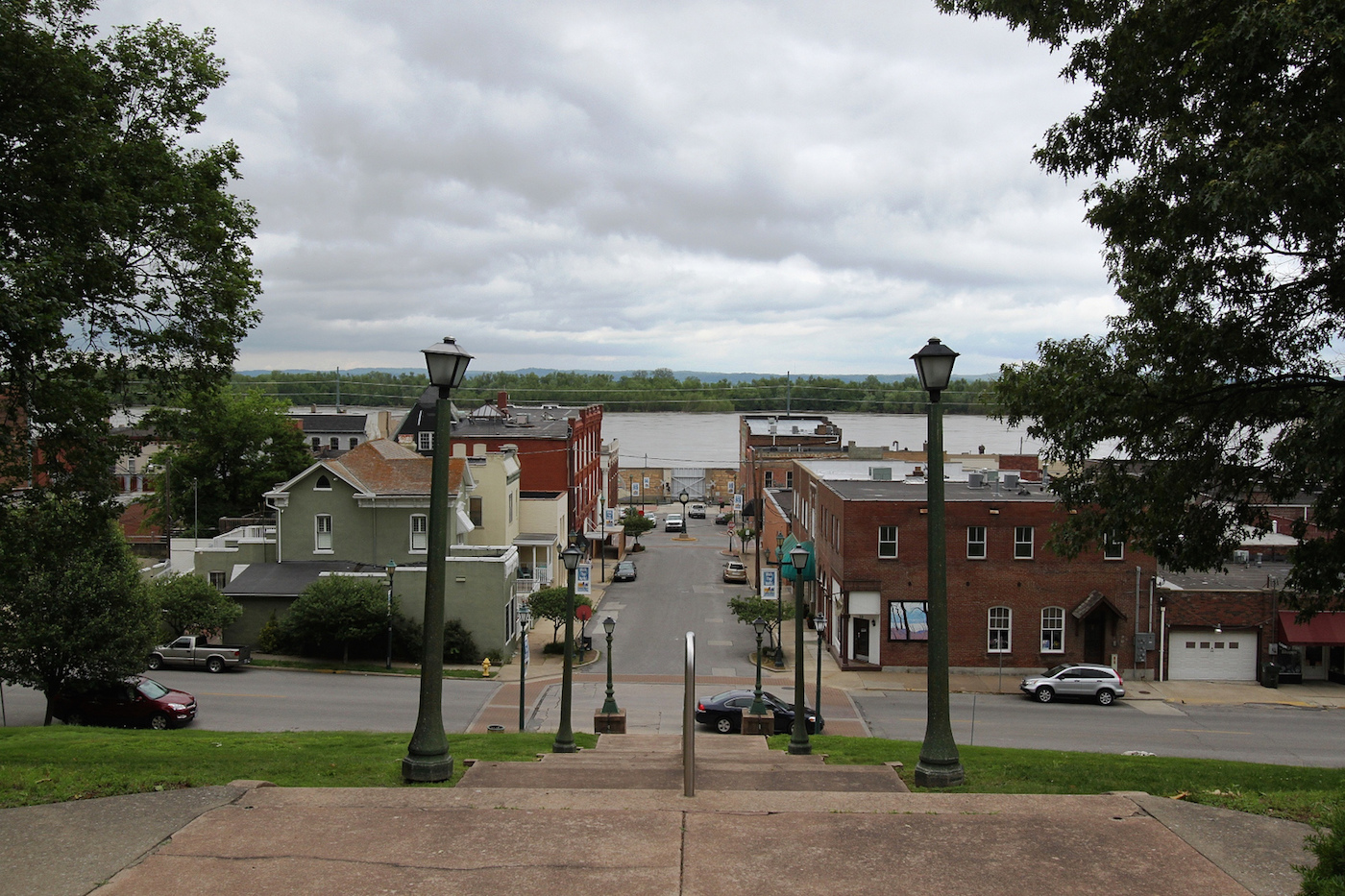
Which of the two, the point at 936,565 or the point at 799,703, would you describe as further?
the point at 799,703

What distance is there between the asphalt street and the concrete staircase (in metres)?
14.9

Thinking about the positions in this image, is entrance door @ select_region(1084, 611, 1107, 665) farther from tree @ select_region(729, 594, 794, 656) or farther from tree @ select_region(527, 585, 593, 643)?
tree @ select_region(527, 585, 593, 643)

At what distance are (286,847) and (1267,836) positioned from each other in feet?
25.1

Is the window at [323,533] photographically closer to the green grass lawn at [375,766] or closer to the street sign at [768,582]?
the street sign at [768,582]

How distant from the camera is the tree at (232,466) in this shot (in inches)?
2224

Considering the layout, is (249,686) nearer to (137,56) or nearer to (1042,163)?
(137,56)

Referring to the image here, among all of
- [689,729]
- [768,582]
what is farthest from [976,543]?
[689,729]

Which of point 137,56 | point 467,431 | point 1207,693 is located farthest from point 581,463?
point 137,56

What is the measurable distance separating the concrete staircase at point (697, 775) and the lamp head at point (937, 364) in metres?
4.29

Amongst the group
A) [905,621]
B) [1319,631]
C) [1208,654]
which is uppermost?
[905,621]

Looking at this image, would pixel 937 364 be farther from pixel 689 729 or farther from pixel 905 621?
pixel 905 621

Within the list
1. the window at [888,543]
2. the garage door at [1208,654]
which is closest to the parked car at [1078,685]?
the garage door at [1208,654]

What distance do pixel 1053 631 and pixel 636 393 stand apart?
488 feet

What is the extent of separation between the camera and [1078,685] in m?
31.5
